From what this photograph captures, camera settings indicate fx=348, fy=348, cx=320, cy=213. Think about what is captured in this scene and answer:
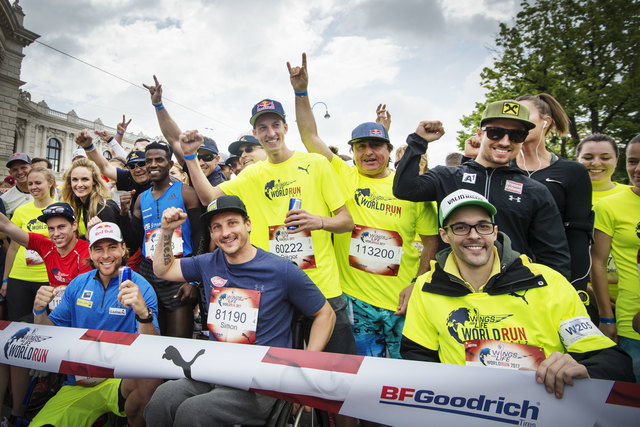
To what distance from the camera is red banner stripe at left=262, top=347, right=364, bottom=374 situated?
186 cm

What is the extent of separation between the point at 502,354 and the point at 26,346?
10.7 feet

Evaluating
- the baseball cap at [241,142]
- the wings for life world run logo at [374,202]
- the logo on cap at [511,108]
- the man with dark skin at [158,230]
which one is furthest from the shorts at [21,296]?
the logo on cap at [511,108]

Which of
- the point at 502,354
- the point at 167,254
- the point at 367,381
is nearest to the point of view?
the point at 367,381

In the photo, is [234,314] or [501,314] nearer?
[501,314]

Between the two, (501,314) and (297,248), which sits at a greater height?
(297,248)

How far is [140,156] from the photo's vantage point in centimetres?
397

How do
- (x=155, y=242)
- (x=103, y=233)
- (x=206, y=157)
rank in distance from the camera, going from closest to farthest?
1. (x=103, y=233)
2. (x=155, y=242)
3. (x=206, y=157)

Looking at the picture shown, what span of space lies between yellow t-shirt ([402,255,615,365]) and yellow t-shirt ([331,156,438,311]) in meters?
0.81

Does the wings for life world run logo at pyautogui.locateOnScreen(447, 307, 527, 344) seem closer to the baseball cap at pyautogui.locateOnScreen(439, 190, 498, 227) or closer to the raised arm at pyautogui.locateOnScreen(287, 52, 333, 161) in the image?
the baseball cap at pyautogui.locateOnScreen(439, 190, 498, 227)

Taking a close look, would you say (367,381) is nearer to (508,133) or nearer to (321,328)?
(321,328)

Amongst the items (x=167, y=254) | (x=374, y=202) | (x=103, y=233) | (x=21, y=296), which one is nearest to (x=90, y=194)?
(x=21, y=296)

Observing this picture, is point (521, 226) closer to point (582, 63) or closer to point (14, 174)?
point (14, 174)

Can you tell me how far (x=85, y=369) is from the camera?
7.69 feet

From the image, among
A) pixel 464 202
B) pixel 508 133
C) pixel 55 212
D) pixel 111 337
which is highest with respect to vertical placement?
pixel 508 133
